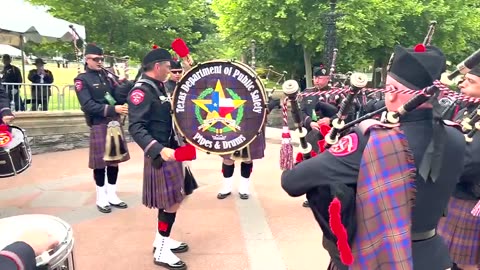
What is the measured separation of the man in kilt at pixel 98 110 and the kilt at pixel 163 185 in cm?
154

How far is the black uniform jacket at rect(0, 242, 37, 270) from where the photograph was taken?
51.5 inches

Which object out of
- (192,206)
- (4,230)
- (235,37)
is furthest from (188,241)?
(235,37)

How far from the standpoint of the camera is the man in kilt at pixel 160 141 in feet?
11.5

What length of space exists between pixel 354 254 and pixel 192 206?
3.62 meters

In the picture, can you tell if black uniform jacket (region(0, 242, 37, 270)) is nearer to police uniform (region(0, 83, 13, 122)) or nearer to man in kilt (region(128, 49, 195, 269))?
man in kilt (region(128, 49, 195, 269))

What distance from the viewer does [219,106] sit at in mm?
3463

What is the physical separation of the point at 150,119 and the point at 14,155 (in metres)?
1.52

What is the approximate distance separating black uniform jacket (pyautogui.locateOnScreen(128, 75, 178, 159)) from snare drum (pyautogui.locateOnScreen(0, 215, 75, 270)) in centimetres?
129

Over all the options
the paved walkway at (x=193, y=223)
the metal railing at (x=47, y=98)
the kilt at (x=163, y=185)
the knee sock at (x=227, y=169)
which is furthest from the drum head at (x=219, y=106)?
the metal railing at (x=47, y=98)

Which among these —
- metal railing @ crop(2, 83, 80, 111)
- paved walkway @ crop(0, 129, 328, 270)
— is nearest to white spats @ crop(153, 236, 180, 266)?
paved walkway @ crop(0, 129, 328, 270)

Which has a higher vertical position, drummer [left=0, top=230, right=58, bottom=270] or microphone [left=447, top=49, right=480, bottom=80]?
microphone [left=447, top=49, right=480, bottom=80]

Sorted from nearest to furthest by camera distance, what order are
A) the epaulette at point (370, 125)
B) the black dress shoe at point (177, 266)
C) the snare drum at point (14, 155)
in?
the epaulette at point (370, 125)
the black dress shoe at point (177, 266)
the snare drum at point (14, 155)

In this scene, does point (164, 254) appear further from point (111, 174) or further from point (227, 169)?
point (227, 169)

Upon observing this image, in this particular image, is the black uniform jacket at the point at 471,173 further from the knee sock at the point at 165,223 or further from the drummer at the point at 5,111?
the drummer at the point at 5,111
